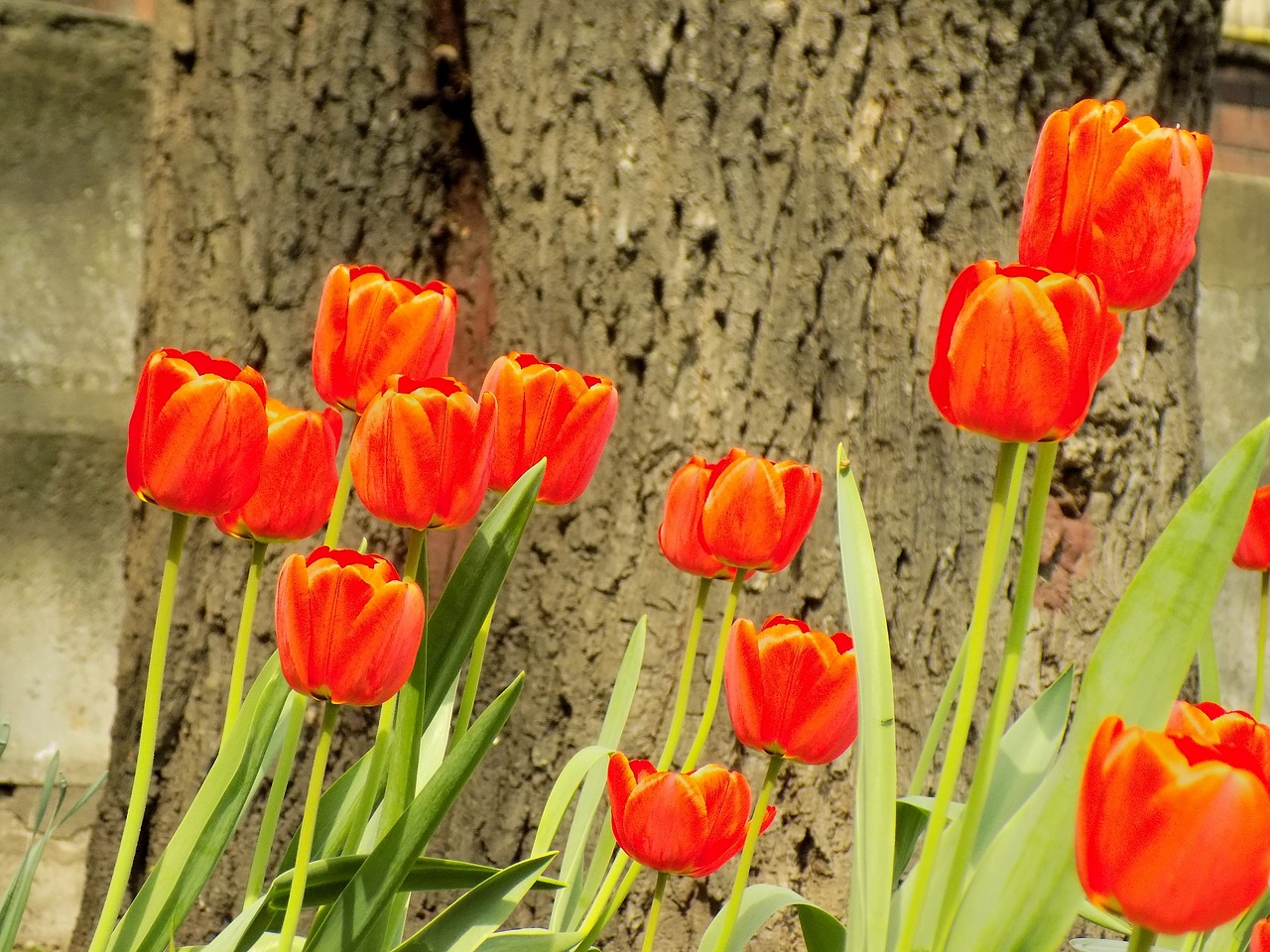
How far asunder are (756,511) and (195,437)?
31cm

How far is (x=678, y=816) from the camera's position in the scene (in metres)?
0.68

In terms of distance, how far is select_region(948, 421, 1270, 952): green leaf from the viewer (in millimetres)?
490

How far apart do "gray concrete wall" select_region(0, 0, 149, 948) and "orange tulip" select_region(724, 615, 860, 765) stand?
194 cm

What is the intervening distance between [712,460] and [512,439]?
0.49 meters

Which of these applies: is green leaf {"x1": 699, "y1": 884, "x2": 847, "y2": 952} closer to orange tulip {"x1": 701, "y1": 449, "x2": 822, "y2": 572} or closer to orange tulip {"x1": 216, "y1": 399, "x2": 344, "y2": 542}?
orange tulip {"x1": 701, "y1": 449, "x2": 822, "y2": 572}

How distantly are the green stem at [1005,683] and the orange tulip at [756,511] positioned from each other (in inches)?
8.2

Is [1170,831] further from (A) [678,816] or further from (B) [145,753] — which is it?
(B) [145,753]

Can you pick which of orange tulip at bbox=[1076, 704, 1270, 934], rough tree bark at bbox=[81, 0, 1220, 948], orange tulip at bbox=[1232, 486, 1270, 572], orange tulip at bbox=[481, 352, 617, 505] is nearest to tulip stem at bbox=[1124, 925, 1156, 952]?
orange tulip at bbox=[1076, 704, 1270, 934]

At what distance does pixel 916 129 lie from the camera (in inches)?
47.4

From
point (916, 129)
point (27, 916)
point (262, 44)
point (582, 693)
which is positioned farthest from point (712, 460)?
point (27, 916)

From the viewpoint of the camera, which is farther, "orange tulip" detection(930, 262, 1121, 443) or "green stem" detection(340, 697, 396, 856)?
"green stem" detection(340, 697, 396, 856)

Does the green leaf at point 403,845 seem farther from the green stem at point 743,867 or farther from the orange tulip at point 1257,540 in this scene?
the orange tulip at point 1257,540

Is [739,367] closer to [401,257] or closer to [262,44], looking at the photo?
[401,257]

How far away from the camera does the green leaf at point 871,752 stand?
58 cm
